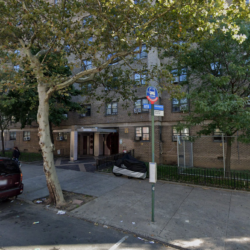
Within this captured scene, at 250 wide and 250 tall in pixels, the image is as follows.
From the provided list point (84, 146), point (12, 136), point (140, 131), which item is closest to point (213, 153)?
point (140, 131)

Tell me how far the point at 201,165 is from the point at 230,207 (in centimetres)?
865

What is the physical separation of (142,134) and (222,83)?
31.2 ft

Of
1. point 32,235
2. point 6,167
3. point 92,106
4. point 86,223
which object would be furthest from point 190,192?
point 92,106

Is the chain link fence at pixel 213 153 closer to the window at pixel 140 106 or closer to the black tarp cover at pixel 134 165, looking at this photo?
the black tarp cover at pixel 134 165

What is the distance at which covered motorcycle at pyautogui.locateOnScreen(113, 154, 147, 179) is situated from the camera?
10000mm

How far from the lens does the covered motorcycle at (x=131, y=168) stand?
10000 millimetres

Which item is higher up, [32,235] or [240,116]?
[240,116]

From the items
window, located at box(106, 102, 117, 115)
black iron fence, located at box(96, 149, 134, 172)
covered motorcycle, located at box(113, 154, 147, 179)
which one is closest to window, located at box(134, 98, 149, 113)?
window, located at box(106, 102, 117, 115)

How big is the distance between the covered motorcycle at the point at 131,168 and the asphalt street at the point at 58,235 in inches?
188

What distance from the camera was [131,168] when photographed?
10.2 meters

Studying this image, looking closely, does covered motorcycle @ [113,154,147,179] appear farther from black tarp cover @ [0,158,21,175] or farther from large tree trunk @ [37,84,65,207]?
black tarp cover @ [0,158,21,175]

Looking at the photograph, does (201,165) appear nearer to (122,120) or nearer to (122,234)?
(122,120)

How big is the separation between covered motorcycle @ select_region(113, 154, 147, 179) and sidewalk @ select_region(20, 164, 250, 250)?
0.40 meters

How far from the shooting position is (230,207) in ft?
21.1
